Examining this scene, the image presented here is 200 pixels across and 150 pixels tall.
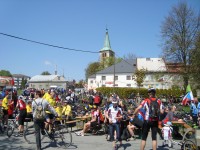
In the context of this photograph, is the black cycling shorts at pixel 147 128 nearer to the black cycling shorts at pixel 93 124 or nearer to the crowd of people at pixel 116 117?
the crowd of people at pixel 116 117

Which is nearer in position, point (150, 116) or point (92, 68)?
point (150, 116)

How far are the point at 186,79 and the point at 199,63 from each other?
548 cm

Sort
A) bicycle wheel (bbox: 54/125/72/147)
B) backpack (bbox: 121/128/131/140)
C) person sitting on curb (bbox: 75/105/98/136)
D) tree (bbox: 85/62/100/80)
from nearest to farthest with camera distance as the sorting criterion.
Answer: bicycle wheel (bbox: 54/125/72/147) < backpack (bbox: 121/128/131/140) < person sitting on curb (bbox: 75/105/98/136) < tree (bbox: 85/62/100/80)

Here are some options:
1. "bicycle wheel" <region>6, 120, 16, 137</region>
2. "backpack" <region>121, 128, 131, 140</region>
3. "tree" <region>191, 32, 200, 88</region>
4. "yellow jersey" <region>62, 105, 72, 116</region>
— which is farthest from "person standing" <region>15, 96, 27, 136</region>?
"tree" <region>191, 32, 200, 88</region>

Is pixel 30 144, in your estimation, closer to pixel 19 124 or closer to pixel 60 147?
pixel 60 147

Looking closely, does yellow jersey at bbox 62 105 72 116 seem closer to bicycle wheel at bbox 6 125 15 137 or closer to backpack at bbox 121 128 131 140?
bicycle wheel at bbox 6 125 15 137

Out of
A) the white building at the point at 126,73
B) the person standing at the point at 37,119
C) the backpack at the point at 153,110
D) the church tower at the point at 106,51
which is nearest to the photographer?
the backpack at the point at 153,110

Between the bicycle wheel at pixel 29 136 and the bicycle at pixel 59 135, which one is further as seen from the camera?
the bicycle wheel at pixel 29 136

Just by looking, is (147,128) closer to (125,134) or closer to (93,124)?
(125,134)

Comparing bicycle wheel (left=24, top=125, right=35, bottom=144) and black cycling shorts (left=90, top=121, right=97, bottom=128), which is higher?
black cycling shorts (left=90, top=121, right=97, bottom=128)

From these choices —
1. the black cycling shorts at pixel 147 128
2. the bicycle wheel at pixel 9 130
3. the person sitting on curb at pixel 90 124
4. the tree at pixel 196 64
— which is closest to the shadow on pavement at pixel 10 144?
the bicycle wheel at pixel 9 130

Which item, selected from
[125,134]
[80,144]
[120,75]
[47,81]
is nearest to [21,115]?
[80,144]

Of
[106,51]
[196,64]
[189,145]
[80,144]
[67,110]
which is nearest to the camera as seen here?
[189,145]

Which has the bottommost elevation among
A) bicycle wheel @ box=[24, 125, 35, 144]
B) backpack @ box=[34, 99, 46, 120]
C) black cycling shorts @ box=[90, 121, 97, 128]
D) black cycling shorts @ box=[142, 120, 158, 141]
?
bicycle wheel @ box=[24, 125, 35, 144]
